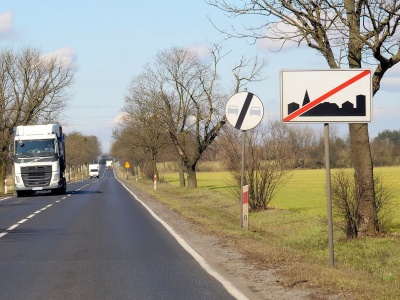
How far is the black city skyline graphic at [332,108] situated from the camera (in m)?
9.84

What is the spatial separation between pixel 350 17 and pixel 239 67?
120ft

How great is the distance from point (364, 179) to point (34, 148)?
28.6m

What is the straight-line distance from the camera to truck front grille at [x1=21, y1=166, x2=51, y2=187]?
4122cm

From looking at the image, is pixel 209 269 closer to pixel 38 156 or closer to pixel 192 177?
pixel 38 156

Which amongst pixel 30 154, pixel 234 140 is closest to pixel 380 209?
pixel 234 140

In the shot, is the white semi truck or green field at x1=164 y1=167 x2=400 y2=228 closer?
green field at x1=164 y1=167 x2=400 y2=228

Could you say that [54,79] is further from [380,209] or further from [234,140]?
[380,209]

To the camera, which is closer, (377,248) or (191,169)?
(377,248)

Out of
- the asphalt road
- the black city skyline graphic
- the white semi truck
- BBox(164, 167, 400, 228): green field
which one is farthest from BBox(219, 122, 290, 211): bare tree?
the white semi truck

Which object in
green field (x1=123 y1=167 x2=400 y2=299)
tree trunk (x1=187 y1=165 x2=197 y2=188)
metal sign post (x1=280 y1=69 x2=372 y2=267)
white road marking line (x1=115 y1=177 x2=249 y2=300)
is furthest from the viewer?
tree trunk (x1=187 y1=165 x2=197 y2=188)

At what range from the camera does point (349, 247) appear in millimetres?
13930

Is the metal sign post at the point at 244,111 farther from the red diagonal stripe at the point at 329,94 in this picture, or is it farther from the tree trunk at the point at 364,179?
the red diagonal stripe at the point at 329,94

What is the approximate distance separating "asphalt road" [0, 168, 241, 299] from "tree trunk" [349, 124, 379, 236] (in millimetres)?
3956

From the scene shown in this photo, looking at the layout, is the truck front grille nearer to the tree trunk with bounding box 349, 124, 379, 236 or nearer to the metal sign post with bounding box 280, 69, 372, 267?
the tree trunk with bounding box 349, 124, 379, 236
